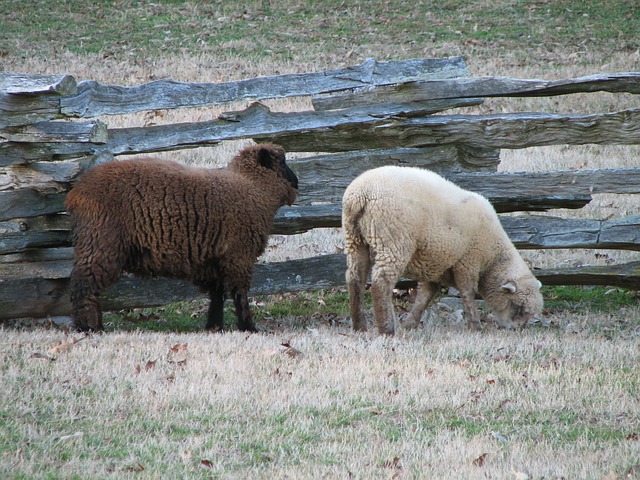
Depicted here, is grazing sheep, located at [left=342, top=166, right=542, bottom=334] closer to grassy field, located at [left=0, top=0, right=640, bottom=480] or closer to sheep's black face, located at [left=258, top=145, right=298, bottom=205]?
Answer: grassy field, located at [left=0, top=0, right=640, bottom=480]

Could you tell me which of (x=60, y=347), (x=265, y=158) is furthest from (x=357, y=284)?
(x=60, y=347)

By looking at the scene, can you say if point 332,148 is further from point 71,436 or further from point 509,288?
point 71,436

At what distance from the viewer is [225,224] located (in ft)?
28.1

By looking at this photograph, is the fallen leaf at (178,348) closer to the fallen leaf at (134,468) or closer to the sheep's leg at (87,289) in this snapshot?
the sheep's leg at (87,289)

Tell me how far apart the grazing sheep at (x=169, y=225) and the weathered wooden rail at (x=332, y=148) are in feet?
1.58

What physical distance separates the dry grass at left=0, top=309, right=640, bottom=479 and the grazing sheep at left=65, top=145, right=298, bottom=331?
0.70 m

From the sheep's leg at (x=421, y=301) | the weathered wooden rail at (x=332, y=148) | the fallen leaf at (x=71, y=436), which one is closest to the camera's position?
the fallen leaf at (x=71, y=436)

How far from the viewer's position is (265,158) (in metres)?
9.05

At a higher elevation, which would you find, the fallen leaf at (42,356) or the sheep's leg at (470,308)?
the fallen leaf at (42,356)

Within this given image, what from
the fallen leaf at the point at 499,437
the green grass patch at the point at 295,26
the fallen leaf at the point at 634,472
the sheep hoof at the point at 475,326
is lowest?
the sheep hoof at the point at 475,326

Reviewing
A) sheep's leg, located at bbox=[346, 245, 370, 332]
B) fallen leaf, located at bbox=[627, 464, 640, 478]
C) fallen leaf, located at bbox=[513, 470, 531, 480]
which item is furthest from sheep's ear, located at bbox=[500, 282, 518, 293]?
fallen leaf, located at bbox=[513, 470, 531, 480]

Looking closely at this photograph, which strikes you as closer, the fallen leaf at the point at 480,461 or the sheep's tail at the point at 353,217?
the fallen leaf at the point at 480,461

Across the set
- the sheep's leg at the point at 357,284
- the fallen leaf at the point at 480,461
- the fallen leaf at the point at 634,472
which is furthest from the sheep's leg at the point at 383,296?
the fallen leaf at the point at 634,472

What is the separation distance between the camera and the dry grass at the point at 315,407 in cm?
520
